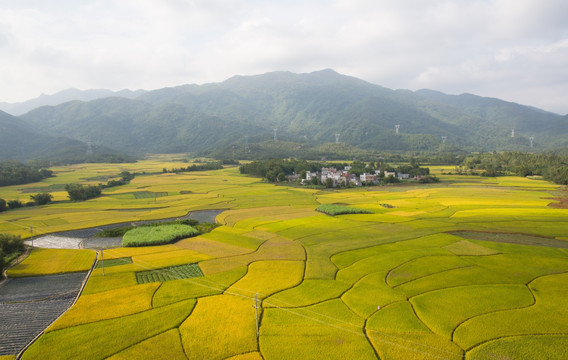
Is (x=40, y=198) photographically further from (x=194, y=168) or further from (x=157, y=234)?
(x=194, y=168)

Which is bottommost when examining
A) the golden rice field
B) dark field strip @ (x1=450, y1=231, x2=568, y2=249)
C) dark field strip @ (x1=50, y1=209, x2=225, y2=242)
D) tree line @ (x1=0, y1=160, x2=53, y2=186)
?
dark field strip @ (x1=50, y1=209, x2=225, y2=242)

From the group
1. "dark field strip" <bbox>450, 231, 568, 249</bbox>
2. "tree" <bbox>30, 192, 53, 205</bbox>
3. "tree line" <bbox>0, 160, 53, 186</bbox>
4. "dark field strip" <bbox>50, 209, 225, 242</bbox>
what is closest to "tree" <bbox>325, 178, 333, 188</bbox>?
"dark field strip" <bbox>50, 209, 225, 242</bbox>

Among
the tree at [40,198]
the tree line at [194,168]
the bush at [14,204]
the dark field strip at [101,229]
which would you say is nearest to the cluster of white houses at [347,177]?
the dark field strip at [101,229]

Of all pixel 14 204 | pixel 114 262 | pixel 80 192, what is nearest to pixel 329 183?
pixel 80 192

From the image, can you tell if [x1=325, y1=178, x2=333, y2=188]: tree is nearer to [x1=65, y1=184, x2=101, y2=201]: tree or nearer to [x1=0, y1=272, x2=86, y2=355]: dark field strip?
[x1=65, y1=184, x2=101, y2=201]: tree

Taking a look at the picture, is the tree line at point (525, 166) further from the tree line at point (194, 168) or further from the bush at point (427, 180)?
the tree line at point (194, 168)

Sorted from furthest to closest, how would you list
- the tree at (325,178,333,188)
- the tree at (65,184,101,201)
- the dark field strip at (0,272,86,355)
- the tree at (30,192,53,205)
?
the tree at (325,178,333,188) < the tree at (65,184,101,201) < the tree at (30,192,53,205) < the dark field strip at (0,272,86,355)
